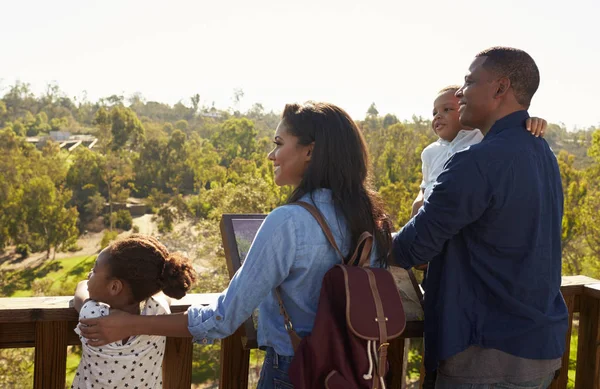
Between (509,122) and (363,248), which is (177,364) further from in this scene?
(509,122)

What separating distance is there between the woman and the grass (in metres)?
20.3

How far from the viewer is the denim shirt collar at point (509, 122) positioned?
1.58 metres

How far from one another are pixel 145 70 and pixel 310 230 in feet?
204

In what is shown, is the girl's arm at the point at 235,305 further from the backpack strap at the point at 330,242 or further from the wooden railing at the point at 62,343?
the wooden railing at the point at 62,343

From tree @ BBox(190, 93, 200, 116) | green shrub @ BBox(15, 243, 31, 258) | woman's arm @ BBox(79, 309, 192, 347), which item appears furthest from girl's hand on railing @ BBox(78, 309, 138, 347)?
tree @ BBox(190, 93, 200, 116)

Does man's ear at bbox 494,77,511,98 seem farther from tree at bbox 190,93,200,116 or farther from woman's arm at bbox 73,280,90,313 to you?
tree at bbox 190,93,200,116

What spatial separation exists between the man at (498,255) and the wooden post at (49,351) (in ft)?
2.98

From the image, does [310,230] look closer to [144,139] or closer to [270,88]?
[144,139]

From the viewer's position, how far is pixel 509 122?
158cm

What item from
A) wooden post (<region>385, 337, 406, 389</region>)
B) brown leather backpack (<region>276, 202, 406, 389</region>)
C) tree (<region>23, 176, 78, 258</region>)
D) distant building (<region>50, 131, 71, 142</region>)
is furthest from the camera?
distant building (<region>50, 131, 71, 142</region>)

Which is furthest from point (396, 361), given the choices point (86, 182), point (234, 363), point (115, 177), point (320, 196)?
point (86, 182)

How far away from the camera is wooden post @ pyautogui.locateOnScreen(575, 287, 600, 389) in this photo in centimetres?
225

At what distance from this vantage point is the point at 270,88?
63.4 meters

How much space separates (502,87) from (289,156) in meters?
0.58
